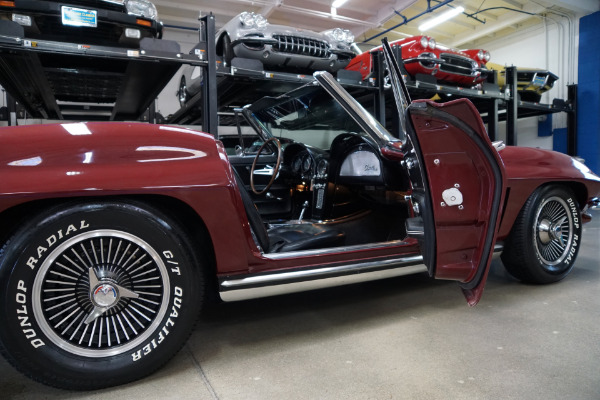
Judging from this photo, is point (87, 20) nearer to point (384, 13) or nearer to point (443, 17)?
point (384, 13)

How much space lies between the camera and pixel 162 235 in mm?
1641

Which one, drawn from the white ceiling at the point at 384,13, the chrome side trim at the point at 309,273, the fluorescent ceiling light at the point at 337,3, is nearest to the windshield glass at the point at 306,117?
the chrome side trim at the point at 309,273

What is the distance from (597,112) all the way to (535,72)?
2.68m

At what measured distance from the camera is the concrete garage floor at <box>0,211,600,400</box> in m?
1.58

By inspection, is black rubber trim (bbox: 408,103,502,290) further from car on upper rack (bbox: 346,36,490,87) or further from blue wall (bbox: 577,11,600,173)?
blue wall (bbox: 577,11,600,173)

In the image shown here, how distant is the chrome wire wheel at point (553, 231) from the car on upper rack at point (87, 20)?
11.1ft

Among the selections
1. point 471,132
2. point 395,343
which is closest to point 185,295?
point 395,343

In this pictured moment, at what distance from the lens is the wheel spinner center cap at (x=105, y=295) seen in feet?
5.19

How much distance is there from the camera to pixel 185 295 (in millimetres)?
1692

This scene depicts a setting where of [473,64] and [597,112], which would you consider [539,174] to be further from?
[597,112]

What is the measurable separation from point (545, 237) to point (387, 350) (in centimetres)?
163

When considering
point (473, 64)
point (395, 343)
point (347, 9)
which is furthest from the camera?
point (347, 9)

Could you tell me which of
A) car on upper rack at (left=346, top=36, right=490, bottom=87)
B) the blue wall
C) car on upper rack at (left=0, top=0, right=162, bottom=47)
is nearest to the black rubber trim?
car on upper rack at (left=0, top=0, right=162, bottom=47)

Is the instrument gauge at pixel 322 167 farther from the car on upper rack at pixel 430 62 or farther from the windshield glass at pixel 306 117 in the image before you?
the car on upper rack at pixel 430 62
